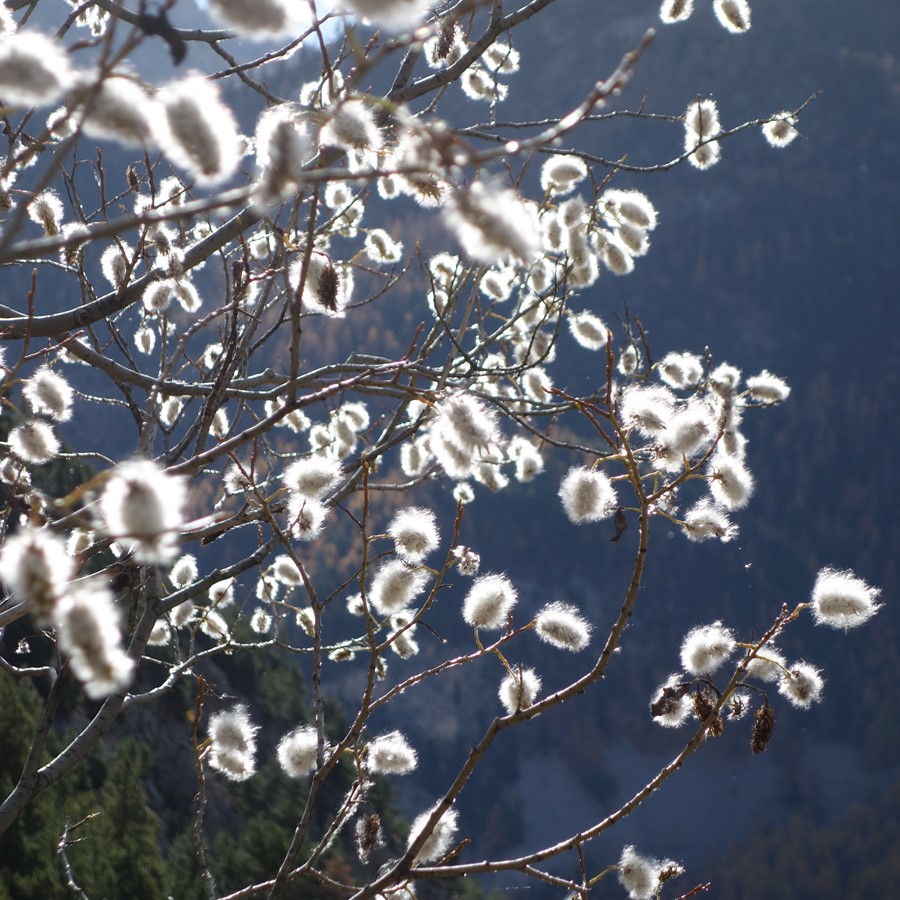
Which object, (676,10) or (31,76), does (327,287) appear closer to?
(31,76)

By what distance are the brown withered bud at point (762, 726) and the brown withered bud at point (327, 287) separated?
3.32 feet

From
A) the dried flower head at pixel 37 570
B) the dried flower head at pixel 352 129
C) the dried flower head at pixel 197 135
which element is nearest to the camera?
the dried flower head at pixel 37 570

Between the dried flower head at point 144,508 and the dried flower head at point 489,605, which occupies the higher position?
the dried flower head at point 489,605

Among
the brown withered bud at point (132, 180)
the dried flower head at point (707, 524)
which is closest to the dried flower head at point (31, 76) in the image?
the dried flower head at point (707, 524)

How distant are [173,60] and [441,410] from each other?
538 millimetres

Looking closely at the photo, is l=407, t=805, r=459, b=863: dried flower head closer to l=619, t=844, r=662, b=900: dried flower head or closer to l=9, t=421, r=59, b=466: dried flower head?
l=619, t=844, r=662, b=900: dried flower head

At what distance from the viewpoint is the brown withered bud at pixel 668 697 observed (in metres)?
1.77

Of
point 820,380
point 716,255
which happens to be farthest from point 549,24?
point 820,380

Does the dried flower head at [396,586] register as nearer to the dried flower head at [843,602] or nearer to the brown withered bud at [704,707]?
the brown withered bud at [704,707]

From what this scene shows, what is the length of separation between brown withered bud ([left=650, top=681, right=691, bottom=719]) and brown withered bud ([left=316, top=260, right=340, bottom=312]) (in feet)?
2.93

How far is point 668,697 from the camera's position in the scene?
178 centimetres

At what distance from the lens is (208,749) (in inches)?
78.2

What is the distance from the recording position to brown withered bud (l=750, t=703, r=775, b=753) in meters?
1.71

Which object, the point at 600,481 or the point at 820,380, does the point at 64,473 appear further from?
the point at 820,380
